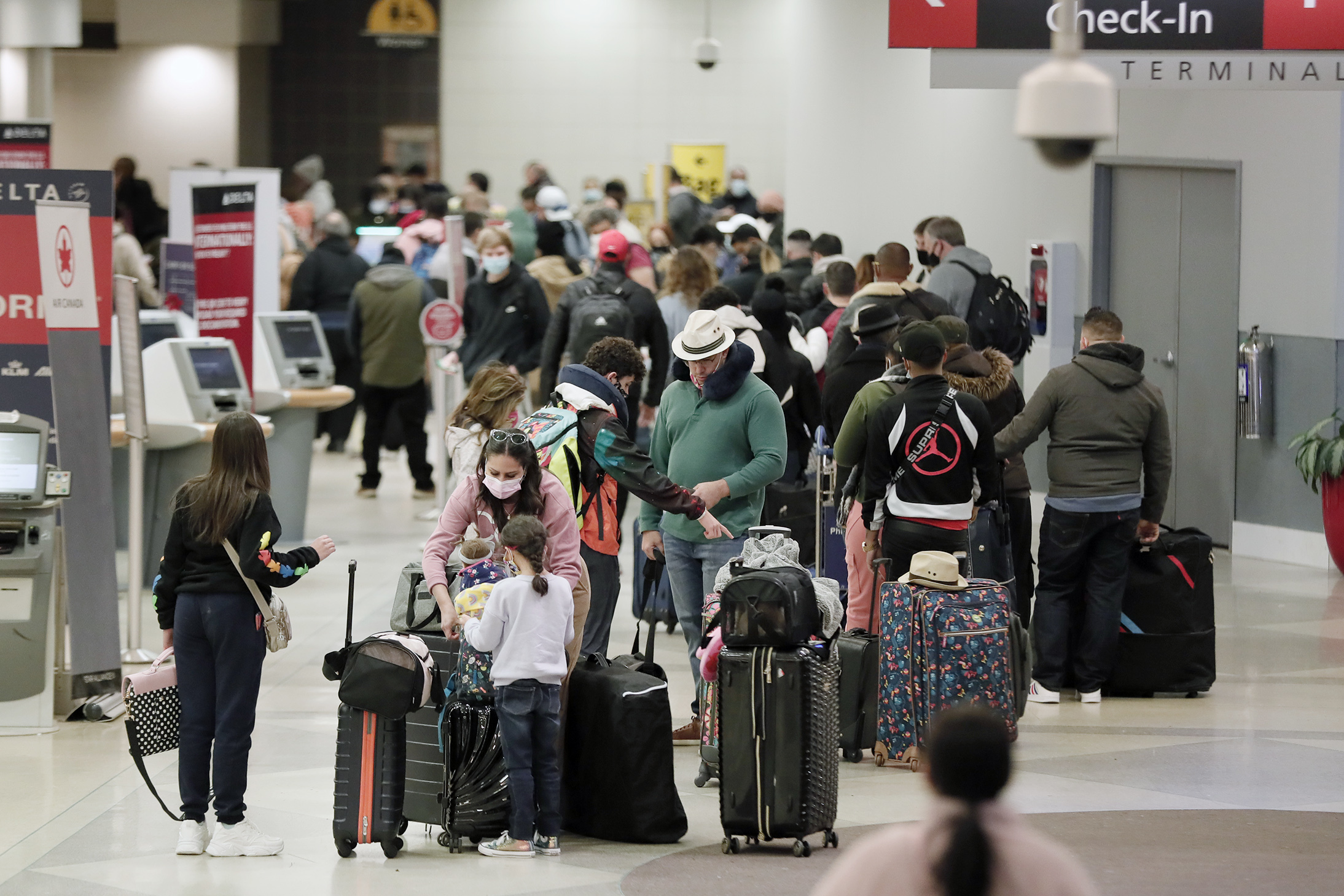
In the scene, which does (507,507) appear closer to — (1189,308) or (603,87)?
(1189,308)

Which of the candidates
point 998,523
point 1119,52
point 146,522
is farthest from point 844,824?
point 146,522

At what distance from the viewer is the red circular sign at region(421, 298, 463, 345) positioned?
11.9 metres

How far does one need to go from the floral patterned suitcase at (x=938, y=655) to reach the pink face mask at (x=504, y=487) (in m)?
1.75

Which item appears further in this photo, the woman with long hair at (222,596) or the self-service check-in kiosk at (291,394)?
the self-service check-in kiosk at (291,394)

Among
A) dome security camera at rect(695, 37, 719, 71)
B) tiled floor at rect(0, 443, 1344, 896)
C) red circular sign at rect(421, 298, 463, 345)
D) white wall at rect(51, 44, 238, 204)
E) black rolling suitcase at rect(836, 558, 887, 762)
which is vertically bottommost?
tiled floor at rect(0, 443, 1344, 896)

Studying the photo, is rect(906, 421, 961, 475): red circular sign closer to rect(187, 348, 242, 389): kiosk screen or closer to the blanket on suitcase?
the blanket on suitcase

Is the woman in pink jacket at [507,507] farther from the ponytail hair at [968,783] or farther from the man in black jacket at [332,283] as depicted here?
the man in black jacket at [332,283]

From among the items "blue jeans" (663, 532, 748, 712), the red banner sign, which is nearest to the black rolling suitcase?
"blue jeans" (663, 532, 748, 712)

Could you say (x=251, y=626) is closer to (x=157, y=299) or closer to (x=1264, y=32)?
(x=1264, y=32)

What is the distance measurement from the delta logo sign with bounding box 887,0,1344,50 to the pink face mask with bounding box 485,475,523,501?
2682 millimetres

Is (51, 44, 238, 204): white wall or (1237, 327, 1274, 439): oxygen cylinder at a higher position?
(51, 44, 238, 204): white wall

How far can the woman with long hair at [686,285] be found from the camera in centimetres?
1107

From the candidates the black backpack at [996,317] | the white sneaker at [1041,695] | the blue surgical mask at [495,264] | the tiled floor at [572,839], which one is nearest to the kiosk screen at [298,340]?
the blue surgical mask at [495,264]

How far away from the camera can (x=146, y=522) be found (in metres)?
10.4
